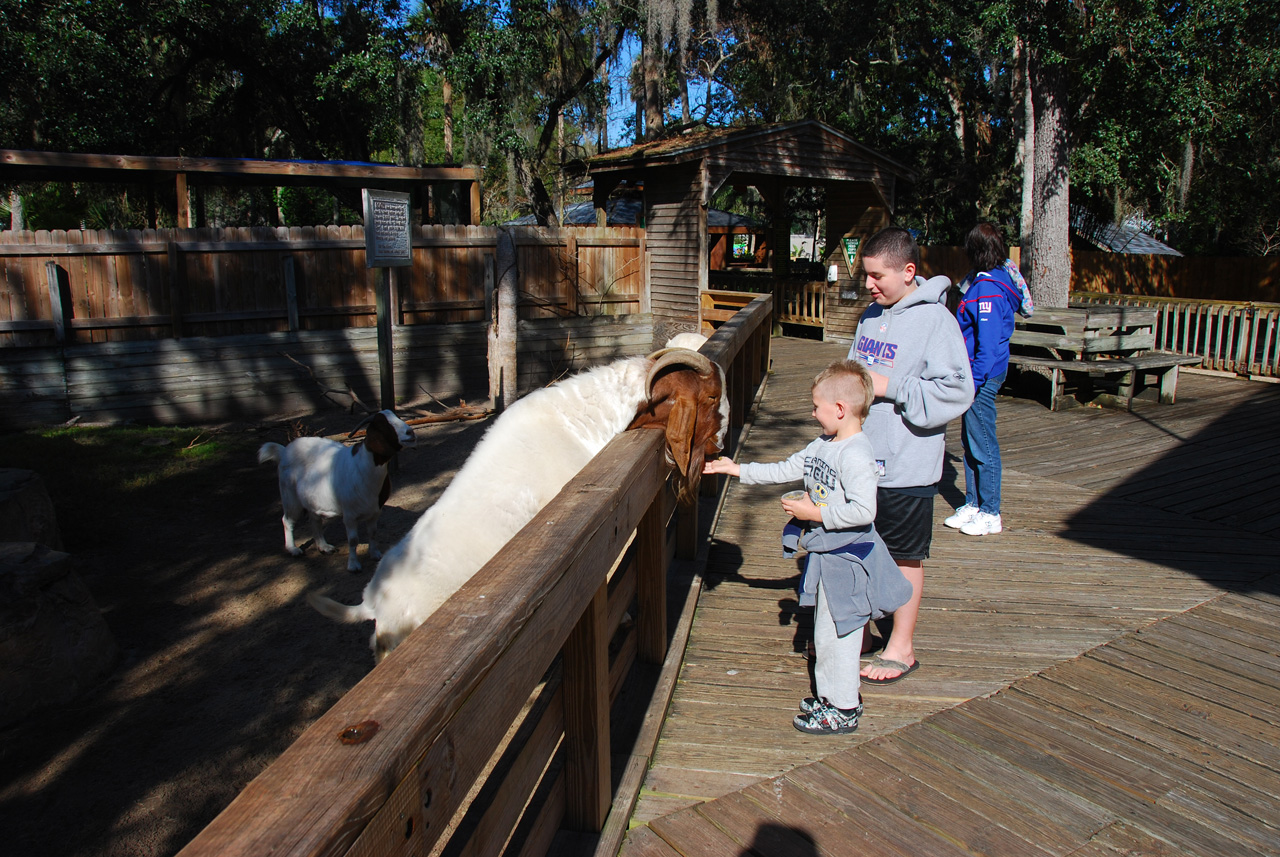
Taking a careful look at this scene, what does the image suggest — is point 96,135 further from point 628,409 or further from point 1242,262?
point 1242,262

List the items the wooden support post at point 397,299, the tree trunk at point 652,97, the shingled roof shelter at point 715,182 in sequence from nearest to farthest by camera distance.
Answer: the wooden support post at point 397,299 → the shingled roof shelter at point 715,182 → the tree trunk at point 652,97

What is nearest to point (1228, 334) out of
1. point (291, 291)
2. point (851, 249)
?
point (851, 249)

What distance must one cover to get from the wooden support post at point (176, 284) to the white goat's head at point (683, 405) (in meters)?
11.7

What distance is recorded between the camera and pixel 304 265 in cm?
1334

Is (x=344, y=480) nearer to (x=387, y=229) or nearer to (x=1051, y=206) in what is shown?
(x=387, y=229)

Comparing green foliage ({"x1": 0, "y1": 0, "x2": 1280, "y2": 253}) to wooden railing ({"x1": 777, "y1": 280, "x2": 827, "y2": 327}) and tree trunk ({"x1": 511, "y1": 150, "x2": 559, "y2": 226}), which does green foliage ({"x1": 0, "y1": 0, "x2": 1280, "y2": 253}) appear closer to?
tree trunk ({"x1": 511, "y1": 150, "x2": 559, "y2": 226})

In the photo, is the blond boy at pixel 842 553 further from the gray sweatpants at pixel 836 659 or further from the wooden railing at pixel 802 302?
the wooden railing at pixel 802 302

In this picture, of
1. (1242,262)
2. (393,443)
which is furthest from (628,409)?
(1242,262)

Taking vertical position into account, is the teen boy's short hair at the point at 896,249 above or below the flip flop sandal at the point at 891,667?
above

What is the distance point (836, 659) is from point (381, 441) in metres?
4.62

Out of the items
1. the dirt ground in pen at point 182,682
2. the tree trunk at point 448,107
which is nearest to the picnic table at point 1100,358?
the dirt ground in pen at point 182,682

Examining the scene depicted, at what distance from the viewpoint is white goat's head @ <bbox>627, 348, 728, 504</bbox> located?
2975 mm

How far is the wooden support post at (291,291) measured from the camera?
13.2m

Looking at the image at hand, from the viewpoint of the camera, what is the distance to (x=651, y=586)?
3.19m
